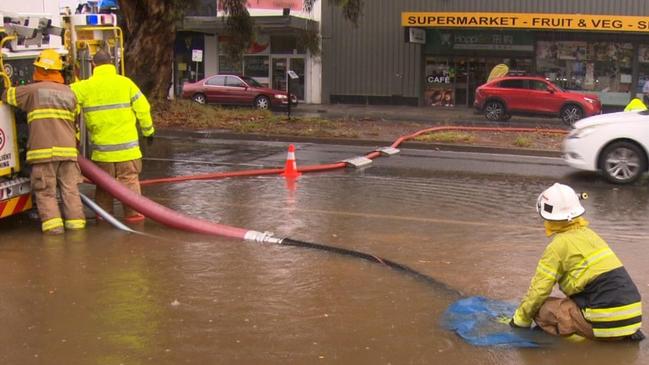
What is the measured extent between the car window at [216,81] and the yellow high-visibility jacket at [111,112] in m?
22.3

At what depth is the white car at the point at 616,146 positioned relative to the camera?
11.3m

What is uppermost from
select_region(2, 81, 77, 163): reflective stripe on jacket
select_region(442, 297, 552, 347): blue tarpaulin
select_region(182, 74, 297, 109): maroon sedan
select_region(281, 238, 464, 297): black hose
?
select_region(182, 74, 297, 109): maroon sedan

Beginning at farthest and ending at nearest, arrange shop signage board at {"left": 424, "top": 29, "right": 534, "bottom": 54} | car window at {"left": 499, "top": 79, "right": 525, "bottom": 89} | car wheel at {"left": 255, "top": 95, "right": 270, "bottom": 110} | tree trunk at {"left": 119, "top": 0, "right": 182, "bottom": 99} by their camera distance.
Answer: shop signage board at {"left": 424, "top": 29, "right": 534, "bottom": 54} → car wheel at {"left": 255, "top": 95, "right": 270, "bottom": 110} → car window at {"left": 499, "top": 79, "right": 525, "bottom": 89} → tree trunk at {"left": 119, "top": 0, "right": 182, "bottom": 99}

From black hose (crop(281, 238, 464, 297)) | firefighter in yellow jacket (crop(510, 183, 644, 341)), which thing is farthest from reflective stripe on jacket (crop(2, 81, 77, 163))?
firefighter in yellow jacket (crop(510, 183, 644, 341))

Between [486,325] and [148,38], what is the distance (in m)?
15.0

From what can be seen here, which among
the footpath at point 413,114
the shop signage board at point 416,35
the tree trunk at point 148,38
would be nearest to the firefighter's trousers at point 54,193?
the tree trunk at point 148,38

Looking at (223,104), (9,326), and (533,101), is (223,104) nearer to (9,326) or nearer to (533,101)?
(533,101)

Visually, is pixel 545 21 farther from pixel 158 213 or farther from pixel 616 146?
pixel 158 213

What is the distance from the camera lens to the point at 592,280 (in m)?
4.46

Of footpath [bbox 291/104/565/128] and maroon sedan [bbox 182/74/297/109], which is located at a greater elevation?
maroon sedan [bbox 182/74/297/109]

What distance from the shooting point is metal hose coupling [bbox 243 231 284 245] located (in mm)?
7055

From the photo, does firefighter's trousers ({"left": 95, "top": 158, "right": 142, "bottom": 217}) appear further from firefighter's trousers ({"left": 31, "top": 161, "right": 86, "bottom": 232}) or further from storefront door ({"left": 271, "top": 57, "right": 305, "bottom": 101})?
storefront door ({"left": 271, "top": 57, "right": 305, "bottom": 101})

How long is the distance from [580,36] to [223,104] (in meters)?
15.7

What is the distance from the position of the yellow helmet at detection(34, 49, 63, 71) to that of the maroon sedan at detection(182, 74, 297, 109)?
22061 mm
